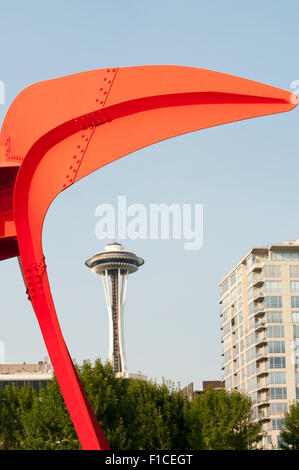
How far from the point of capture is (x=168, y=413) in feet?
150

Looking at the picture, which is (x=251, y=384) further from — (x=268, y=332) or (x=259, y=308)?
(x=259, y=308)

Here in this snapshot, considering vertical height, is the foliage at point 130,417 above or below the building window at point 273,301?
below

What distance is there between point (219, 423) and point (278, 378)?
43.3 metres

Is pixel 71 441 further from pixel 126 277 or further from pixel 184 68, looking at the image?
pixel 126 277

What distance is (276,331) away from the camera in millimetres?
90625

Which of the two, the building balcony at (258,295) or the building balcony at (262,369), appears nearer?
the building balcony at (262,369)

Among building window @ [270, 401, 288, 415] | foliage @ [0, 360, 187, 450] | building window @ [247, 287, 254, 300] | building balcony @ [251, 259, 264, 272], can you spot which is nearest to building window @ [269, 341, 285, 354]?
building window @ [270, 401, 288, 415]

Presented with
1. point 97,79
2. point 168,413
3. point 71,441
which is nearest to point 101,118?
point 97,79

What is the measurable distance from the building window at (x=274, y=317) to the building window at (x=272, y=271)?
479 centimetres

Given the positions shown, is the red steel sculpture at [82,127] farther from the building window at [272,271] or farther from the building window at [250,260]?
the building window at [250,260]

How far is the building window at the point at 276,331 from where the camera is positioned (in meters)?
90.3

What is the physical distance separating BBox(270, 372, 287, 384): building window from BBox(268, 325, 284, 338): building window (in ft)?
15.7

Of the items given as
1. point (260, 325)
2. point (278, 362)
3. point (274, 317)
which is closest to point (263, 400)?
point (278, 362)

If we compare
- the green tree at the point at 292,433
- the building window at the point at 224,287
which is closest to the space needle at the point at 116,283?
the building window at the point at 224,287
